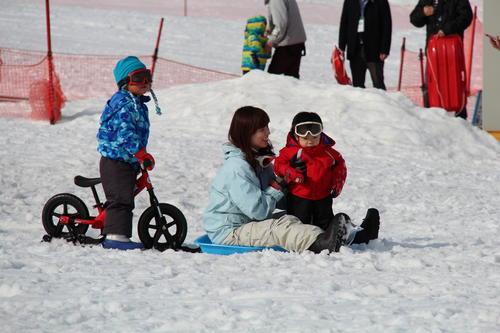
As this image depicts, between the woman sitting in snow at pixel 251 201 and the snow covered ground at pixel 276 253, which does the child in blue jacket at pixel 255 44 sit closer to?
the snow covered ground at pixel 276 253

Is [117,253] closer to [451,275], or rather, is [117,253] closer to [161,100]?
[451,275]

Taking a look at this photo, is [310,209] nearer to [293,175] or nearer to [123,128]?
[293,175]

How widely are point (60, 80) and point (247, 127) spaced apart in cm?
1291

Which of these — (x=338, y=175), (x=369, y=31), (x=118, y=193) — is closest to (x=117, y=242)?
(x=118, y=193)

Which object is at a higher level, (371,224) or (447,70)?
(447,70)

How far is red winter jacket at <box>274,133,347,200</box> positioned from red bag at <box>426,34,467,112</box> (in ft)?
20.1

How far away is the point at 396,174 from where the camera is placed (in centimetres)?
848

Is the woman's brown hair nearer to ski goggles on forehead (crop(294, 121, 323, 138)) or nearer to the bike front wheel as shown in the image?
ski goggles on forehead (crop(294, 121, 323, 138))

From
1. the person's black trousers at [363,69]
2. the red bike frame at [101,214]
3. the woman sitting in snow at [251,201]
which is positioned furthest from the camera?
the person's black trousers at [363,69]

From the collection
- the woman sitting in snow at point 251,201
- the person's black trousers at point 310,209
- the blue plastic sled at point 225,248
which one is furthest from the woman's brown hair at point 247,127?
the blue plastic sled at point 225,248

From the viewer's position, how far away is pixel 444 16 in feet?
34.8

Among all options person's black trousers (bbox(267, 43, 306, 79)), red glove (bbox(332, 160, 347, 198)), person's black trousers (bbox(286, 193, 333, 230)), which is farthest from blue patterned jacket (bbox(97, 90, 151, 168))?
person's black trousers (bbox(267, 43, 306, 79))

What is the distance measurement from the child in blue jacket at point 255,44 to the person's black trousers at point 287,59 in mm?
237

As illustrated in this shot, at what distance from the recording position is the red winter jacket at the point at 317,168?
16.0ft
